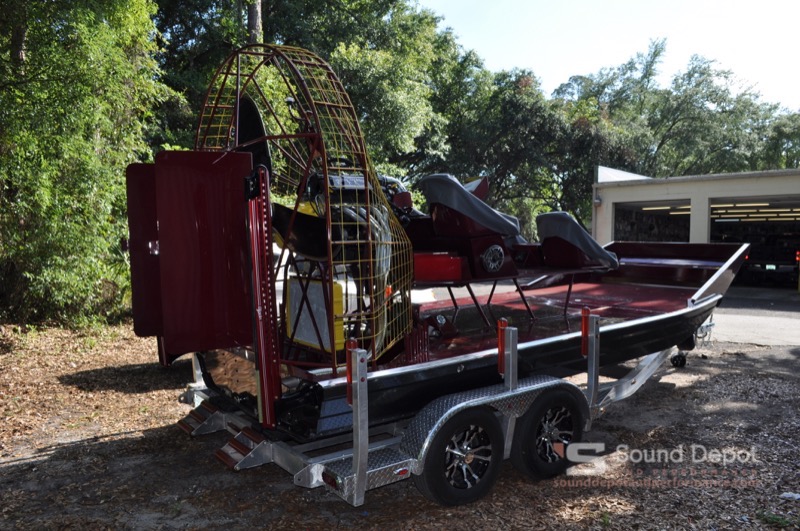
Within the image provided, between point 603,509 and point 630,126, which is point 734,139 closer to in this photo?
point 630,126

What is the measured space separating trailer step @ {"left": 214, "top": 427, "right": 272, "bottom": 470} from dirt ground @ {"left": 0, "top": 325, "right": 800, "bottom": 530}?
0.40 meters

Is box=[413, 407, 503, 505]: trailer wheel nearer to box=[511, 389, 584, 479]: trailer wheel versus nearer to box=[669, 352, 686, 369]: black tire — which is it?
box=[511, 389, 584, 479]: trailer wheel

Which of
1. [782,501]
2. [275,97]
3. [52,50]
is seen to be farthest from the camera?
[275,97]

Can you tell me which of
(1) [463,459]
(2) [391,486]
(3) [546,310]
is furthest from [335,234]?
(3) [546,310]

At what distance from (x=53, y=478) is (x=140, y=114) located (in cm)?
772

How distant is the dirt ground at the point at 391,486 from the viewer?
3.64m

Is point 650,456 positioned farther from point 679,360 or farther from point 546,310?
point 679,360

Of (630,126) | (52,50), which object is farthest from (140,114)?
(630,126)

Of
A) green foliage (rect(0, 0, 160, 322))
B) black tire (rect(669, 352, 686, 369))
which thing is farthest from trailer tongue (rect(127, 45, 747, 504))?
green foliage (rect(0, 0, 160, 322))

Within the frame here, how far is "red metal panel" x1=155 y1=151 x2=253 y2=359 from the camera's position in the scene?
328 centimetres

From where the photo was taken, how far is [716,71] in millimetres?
37594

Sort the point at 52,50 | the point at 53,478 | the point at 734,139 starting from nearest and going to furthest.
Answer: the point at 53,478 → the point at 52,50 → the point at 734,139

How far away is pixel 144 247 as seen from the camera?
13.0 feet

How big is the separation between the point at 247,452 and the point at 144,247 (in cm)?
153
